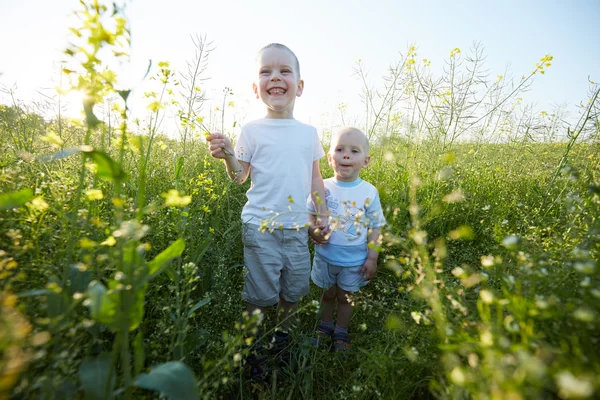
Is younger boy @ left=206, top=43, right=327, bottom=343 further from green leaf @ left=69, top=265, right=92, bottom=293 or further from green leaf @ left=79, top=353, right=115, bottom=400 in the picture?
green leaf @ left=79, top=353, right=115, bottom=400

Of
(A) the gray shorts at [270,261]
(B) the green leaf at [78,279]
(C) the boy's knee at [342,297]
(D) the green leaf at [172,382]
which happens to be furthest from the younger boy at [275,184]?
(D) the green leaf at [172,382]

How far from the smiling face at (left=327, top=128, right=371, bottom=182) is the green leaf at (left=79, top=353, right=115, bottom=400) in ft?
5.48

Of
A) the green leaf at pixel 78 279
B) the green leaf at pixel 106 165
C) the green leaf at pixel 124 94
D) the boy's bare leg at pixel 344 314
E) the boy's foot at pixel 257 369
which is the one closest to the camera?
the green leaf at pixel 106 165

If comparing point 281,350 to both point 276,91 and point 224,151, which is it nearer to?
point 224,151

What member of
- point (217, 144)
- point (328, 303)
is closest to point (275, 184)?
point (217, 144)

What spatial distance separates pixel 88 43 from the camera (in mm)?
775

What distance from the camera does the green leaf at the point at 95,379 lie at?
0.78 metres

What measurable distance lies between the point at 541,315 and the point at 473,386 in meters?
0.23

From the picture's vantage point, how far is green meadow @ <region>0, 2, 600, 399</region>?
0.71m

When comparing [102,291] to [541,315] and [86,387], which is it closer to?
[86,387]

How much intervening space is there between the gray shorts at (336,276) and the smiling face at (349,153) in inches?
23.5

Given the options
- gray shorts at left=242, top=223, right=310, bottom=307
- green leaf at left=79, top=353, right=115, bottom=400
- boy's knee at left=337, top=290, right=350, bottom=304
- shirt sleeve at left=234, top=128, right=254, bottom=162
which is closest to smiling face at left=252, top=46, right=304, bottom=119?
shirt sleeve at left=234, top=128, right=254, bottom=162

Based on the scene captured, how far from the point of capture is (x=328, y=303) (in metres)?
2.26

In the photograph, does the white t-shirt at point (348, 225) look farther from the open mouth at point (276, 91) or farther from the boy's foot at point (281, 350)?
the open mouth at point (276, 91)
